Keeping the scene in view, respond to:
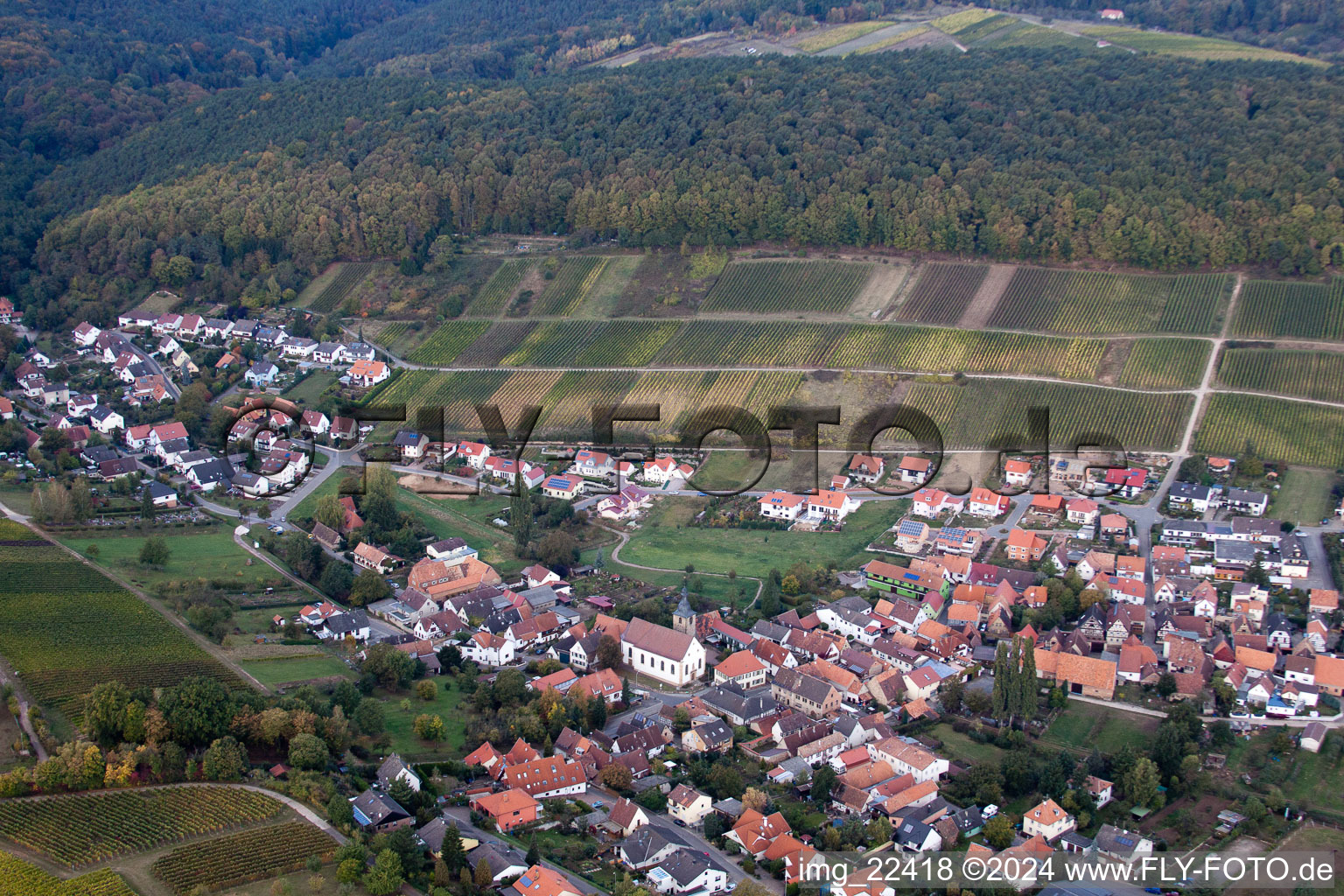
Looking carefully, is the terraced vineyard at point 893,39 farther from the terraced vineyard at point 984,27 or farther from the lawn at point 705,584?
the lawn at point 705,584

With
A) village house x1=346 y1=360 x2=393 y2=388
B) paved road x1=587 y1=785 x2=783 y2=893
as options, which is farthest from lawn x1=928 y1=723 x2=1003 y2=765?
village house x1=346 y1=360 x2=393 y2=388

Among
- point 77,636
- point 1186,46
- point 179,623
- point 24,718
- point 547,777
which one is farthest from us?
point 1186,46

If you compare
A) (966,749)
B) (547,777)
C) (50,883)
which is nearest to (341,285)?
(547,777)

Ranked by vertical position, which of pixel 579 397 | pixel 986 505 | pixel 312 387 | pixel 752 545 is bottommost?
pixel 752 545

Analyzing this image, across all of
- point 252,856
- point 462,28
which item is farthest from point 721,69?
point 252,856

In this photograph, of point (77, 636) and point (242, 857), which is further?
point (77, 636)

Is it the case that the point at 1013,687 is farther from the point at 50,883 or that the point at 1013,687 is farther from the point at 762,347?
the point at 762,347

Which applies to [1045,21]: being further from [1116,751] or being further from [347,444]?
[1116,751]
